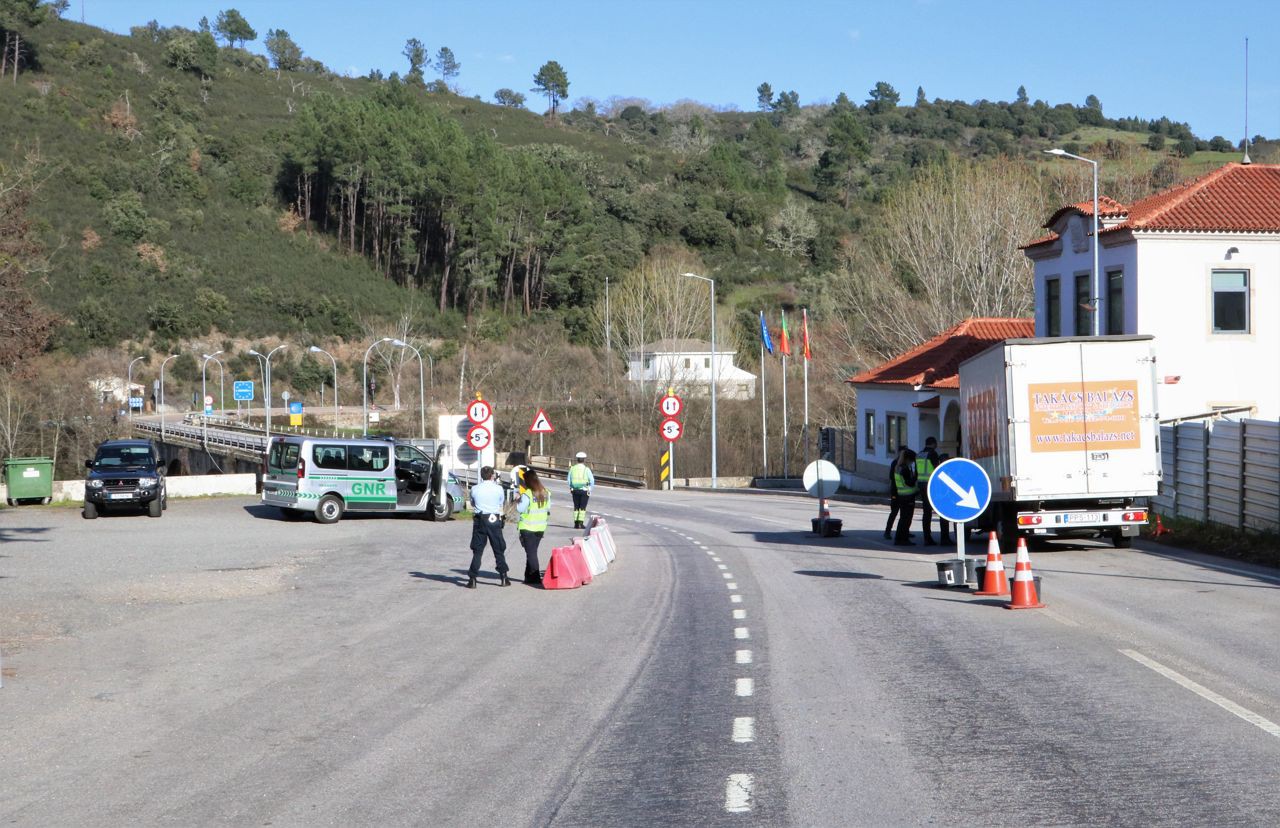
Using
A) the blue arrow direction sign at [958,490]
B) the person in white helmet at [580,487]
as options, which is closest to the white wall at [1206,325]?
the person in white helmet at [580,487]

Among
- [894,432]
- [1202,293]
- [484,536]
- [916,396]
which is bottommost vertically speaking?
[484,536]

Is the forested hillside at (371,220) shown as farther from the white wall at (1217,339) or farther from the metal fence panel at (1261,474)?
the metal fence panel at (1261,474)

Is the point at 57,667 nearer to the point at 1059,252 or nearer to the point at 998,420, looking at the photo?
the point at 998,420

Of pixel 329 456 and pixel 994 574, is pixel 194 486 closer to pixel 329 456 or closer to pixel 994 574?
pixel 329 456

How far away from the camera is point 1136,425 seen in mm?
21047

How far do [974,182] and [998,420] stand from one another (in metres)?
46.3

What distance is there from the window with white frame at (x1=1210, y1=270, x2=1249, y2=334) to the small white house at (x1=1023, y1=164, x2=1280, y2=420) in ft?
0.09

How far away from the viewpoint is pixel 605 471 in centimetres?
6850

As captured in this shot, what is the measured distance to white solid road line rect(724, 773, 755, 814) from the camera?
272 inches

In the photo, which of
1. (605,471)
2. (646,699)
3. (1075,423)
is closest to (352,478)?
(1075,423)

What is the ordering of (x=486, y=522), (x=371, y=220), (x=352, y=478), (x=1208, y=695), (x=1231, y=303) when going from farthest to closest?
(x=371, y=220)
(x=1231, y=303)
(x=352, y=478)
(x=486, y=522)
(x=1208, y=695)

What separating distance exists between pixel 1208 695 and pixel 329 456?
→ 25.4 meters

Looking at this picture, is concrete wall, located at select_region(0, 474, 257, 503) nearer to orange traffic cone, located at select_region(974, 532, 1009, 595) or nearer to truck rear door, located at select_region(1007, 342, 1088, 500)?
truck rear door, located at select_region(1007, 342, 1088, 500)

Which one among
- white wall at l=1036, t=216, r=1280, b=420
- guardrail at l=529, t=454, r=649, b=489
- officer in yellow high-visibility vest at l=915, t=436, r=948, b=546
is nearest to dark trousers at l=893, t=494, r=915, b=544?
officer in yellow high-visibility vest at l=915, t=436, r=948, b=546
